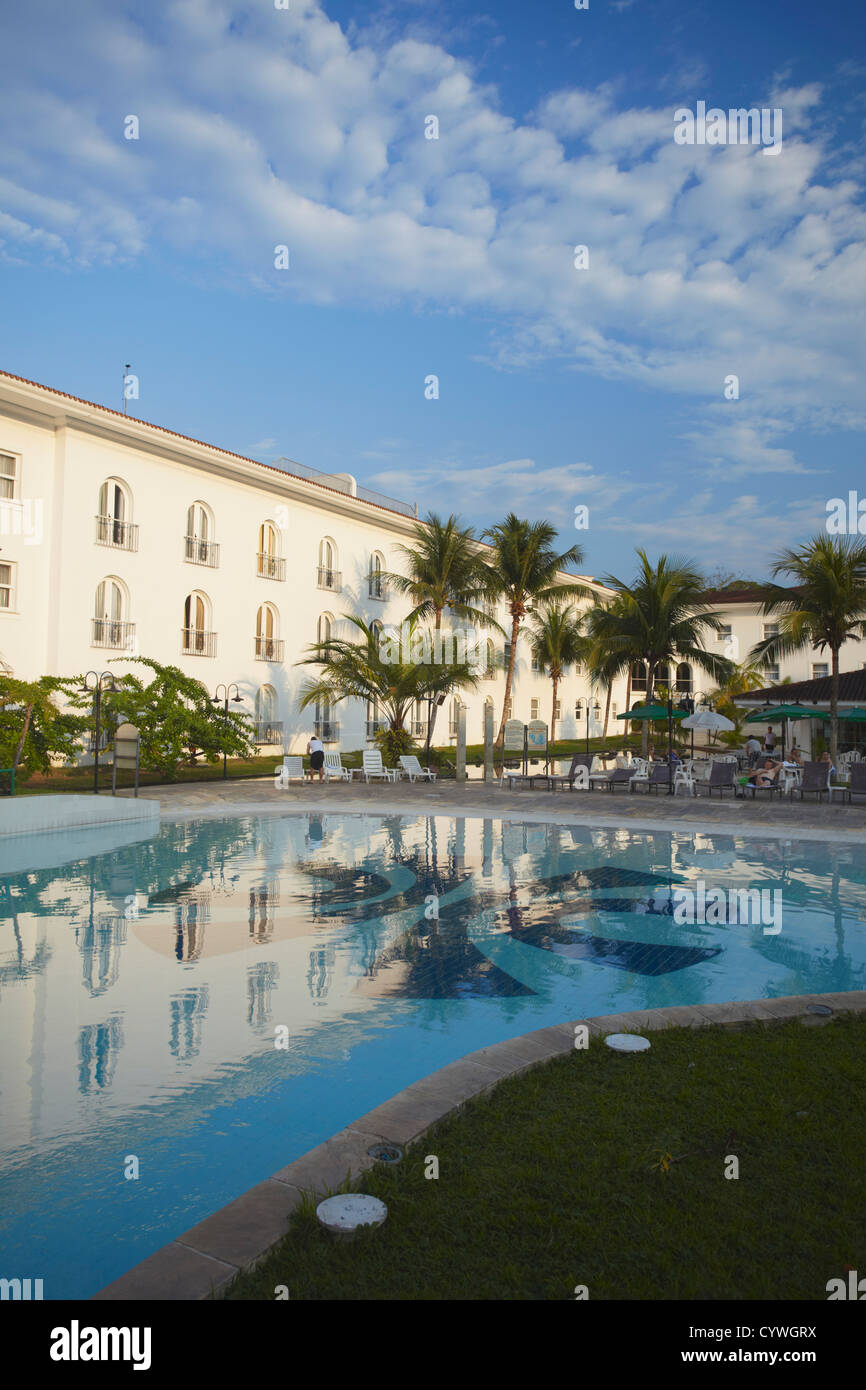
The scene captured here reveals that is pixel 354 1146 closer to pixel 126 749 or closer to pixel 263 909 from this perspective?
pixel 263 909

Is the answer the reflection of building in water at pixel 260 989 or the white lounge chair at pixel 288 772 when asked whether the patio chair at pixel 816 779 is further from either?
the reflection of building in water at pixel 260 989

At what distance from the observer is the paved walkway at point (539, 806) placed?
1493 centimetres

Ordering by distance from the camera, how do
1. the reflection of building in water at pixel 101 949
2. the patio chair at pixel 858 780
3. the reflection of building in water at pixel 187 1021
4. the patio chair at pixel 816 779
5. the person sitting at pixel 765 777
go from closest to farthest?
the reflection of building in water at pixel 187 1021, the reflection of building in water at pixel 101 949, the patio chair at pixel 858 780, the patio chair at pixel 816 779, the person sitting at pixel 765 777

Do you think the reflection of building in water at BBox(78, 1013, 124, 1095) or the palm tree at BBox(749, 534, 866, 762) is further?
the palm tree at BBox(749, 534, 866, 762)

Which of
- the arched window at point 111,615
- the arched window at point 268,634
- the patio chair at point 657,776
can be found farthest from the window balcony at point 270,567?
the patio chair at point 657,776

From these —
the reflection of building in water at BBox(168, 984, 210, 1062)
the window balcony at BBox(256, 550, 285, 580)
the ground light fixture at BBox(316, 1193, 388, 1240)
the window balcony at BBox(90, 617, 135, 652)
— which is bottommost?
the reflection of building in water at BBox(168, 984, 210, 1062)

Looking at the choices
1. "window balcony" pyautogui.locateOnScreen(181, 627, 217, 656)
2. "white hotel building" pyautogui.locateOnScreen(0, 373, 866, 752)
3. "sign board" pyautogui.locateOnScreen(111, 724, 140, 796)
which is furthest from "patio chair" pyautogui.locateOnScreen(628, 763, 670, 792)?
"window balcony" pyautogui.locateOnScreen(181, 627, 217, 656)

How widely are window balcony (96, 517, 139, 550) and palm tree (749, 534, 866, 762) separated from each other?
56.5 ft

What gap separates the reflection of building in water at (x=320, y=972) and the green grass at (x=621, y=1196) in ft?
8.39

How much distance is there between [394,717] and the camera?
25.2 m

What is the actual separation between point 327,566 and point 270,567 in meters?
2.92

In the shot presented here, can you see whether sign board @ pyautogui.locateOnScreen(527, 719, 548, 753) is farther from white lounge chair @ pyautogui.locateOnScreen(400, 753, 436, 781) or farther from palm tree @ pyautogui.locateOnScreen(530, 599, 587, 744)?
palm tree @ pyautogui.locateOnScreen(530, 599, 587, 744)

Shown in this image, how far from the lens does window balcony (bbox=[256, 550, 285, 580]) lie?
90.0ft
